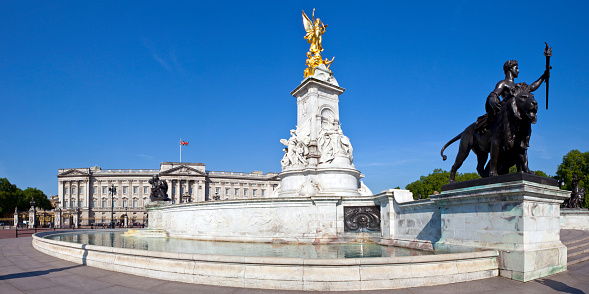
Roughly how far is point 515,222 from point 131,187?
122593 mm

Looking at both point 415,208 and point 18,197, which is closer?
point 415,208

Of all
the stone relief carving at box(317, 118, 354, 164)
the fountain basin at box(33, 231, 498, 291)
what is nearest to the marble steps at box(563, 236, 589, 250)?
the fountain basin at box(33, 231, 498, 291)

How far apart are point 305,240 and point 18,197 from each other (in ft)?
364

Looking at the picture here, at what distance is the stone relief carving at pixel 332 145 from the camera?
22.4 m

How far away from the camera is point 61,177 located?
11456 cm

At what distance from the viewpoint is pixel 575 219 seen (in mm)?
24797

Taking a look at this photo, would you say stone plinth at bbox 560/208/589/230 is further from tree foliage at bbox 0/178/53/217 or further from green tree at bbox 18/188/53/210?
green tree at bbox 18/188/53/210

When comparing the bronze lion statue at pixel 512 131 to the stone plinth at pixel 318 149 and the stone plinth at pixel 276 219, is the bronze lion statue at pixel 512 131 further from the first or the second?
the stone plinth at pixel 318 149

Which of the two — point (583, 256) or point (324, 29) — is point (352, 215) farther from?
point (324, 29)

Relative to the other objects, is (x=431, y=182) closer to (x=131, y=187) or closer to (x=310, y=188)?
(x=310, y=188)

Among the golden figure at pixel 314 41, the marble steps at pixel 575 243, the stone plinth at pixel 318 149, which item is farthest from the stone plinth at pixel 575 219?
the golden figure at pixel 314 41

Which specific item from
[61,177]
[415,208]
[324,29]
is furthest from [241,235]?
[61,177]

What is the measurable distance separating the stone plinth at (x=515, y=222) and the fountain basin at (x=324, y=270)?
0.46 m

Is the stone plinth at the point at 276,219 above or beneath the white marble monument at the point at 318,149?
beneath
